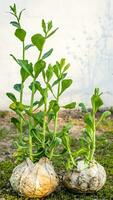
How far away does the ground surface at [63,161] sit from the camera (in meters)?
4.11

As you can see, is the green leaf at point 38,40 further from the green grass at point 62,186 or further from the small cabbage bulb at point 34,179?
A: the green grass at point 62,186

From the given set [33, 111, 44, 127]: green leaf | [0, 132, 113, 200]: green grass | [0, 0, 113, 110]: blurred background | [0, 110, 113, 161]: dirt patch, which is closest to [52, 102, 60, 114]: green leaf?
[33, 111, 44, 127]: green leaf

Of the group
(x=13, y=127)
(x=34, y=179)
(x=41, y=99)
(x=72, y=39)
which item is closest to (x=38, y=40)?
(x=41, y=99)

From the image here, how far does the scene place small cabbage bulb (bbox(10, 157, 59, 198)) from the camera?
12.8 feet

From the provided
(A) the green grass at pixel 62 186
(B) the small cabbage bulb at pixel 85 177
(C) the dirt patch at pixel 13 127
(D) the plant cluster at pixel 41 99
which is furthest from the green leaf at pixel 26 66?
(C) the dirt patch at pixel 13 127

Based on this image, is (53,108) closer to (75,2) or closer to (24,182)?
(24,182)

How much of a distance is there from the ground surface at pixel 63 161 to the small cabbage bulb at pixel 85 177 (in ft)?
0.36

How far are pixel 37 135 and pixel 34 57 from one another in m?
2.67

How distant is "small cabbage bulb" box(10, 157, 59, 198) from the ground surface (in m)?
0.11

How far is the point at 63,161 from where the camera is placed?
4.92 m

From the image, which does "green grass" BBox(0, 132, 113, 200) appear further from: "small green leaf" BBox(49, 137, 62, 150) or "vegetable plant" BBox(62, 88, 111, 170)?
"small green leaf" BBox(49, 137, 62, 150)

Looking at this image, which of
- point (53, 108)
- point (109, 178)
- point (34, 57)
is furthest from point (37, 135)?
point (34, 57)

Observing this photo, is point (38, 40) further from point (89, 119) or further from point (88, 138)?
point (88, 138)

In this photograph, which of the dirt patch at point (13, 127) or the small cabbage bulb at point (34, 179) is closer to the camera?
the small cabbage bulb at point (34, 179)
